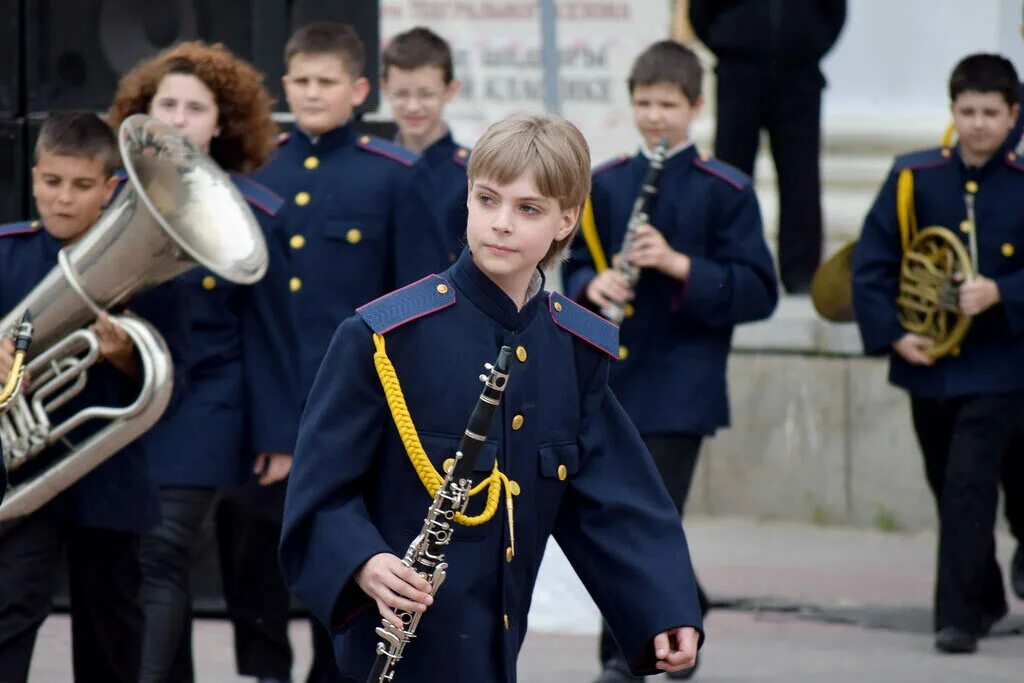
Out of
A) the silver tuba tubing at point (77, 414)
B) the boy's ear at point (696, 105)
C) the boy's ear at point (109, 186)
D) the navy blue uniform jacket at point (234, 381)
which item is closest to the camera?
the silver tuba tubing at point (77, 414)

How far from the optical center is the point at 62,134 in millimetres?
5801

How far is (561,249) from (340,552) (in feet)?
2.34

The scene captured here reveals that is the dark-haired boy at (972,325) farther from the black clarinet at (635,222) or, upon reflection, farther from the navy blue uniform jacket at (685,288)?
the black clarinet at (635,222)

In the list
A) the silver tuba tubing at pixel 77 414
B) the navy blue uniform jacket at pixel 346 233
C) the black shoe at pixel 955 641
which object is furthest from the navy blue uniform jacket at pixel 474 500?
the black shoe at pixel 955 641

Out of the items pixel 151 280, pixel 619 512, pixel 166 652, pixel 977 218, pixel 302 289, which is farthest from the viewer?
pixel 977 218

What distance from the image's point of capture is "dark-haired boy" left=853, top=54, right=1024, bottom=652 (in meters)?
7.29

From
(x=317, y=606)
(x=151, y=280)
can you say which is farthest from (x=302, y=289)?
(x=317, y=606)

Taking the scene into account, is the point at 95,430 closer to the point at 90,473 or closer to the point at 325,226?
the point at 90,473

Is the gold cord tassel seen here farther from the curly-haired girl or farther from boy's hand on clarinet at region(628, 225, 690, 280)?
boy's hand on clarinet at region(628, 225, 690, 280)

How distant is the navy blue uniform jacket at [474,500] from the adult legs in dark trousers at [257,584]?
2.51 meters

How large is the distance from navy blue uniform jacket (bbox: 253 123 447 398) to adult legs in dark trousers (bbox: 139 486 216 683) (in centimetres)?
53

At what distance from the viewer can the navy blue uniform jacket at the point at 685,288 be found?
690 centimetres

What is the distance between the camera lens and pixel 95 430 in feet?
18.5

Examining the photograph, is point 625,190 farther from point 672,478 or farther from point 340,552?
point 340,552
